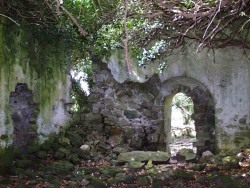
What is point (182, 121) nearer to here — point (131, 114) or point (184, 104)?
point (184, 104)

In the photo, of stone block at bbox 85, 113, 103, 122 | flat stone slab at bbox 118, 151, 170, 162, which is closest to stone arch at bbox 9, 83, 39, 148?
stone block at bbox 85, 113, 103, 122

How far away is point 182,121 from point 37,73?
8.22 m

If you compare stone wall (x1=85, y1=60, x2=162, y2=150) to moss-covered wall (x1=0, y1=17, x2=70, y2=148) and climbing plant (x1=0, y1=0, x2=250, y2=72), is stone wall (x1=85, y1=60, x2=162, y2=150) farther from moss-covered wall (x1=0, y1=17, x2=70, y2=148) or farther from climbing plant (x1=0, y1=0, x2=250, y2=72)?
moss-covered wall (x1=0, y1=17, x2=70, y2=148)

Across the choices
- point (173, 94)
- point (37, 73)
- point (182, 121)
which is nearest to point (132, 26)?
point (173, 94)

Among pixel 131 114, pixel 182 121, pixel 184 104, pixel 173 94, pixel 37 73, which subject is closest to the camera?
pixel 37 73

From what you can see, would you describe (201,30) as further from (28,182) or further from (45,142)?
(28,182)

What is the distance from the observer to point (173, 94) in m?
7.37

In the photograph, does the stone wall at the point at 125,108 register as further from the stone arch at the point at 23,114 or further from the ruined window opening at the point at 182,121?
the ruined window opening at the point at 182,121

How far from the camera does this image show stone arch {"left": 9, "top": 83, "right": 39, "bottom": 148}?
6.26 meters

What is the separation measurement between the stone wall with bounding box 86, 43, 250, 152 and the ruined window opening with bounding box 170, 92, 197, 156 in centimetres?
381

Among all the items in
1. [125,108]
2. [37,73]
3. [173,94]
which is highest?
[37,73]

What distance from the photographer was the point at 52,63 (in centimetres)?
700

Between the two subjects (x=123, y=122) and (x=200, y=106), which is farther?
(x=123, y=122)

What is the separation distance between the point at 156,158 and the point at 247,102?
210 cm
